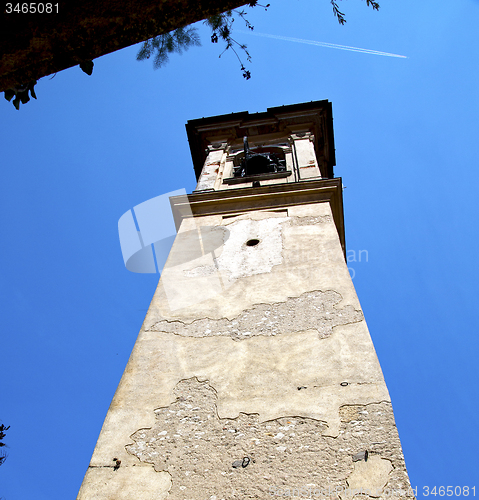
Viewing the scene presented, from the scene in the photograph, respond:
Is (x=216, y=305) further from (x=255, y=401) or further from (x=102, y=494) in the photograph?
(x=102, y=494)

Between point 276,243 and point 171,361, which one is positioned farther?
point 276,243

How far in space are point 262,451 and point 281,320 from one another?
4.85ft

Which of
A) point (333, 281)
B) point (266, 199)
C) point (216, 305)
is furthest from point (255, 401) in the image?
point (266, 199)

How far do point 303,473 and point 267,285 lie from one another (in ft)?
7.65

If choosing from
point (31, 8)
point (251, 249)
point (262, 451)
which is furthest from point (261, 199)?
point (31, 8)

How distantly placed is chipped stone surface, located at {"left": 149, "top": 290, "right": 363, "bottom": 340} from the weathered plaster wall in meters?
0.01

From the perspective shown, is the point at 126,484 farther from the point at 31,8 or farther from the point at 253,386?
the point at 31,8

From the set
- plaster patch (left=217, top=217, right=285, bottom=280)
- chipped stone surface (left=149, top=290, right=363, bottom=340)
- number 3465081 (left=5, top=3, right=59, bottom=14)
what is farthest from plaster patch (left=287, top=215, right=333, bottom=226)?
number 3465081 (left=5, top=3, right=59, bottom=14)

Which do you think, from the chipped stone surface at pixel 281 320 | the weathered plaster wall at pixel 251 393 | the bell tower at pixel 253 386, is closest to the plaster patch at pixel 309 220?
the bell tower at pixel 253 386

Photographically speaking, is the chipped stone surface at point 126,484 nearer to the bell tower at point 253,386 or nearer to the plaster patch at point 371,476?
the bell tower at point 253,386

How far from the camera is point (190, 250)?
6.01 meters

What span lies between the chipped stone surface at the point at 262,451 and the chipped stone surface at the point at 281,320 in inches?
36.5

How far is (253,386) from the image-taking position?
3.48 meters

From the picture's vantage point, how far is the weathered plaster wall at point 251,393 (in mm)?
2760
